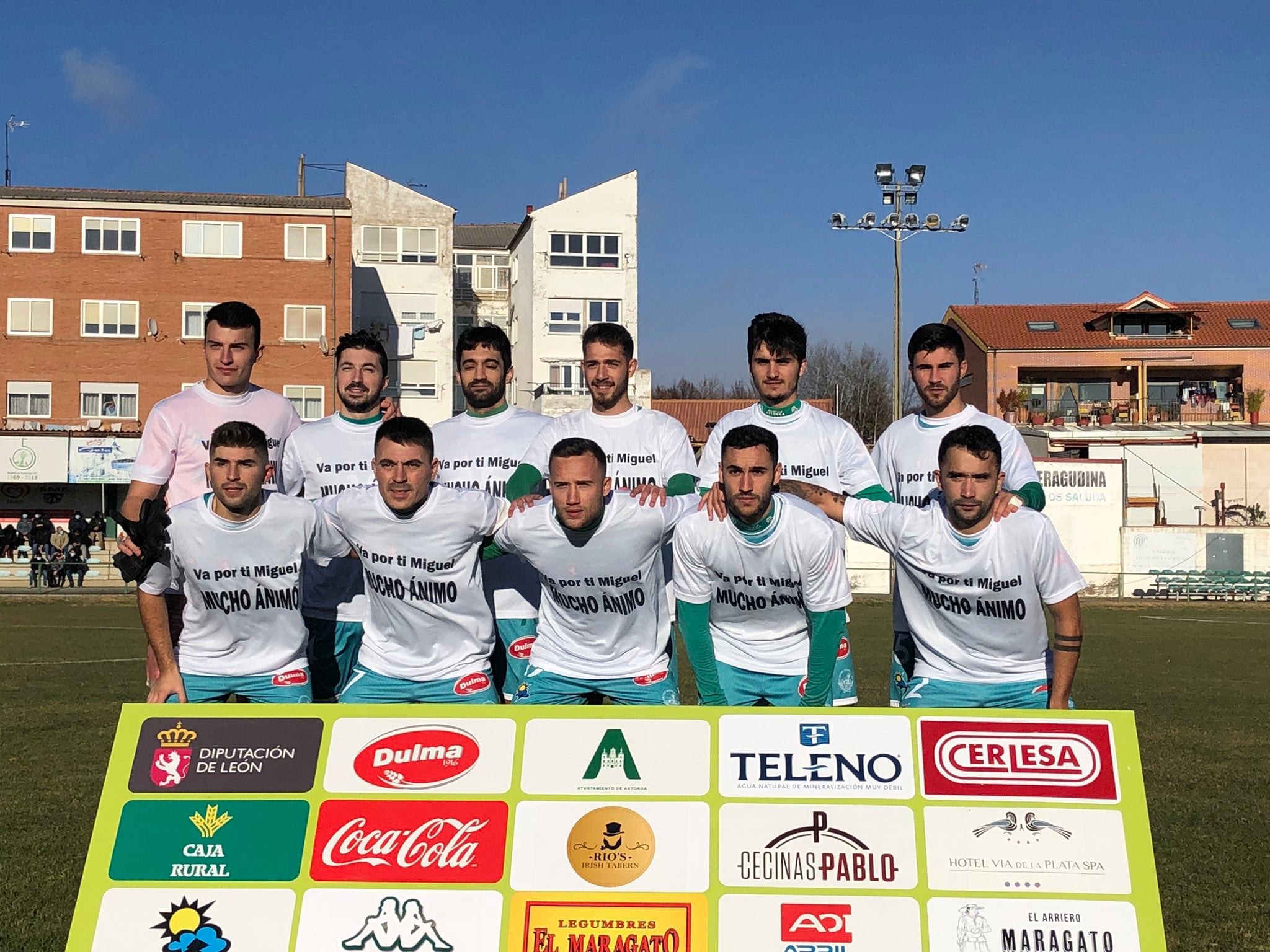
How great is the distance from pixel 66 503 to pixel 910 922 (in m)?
43.7

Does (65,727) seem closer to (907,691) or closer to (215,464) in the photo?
(215,464)

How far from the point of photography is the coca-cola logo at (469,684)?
6148 millimetres

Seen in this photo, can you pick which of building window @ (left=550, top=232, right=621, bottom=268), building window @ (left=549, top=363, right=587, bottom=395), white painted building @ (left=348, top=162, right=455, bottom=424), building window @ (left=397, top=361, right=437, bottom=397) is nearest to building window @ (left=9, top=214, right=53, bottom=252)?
white painted building @ (left=348, top=162, right=455, bottom=424)

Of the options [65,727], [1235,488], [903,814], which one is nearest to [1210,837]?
[903,814]

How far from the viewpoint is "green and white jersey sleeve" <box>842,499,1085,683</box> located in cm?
588

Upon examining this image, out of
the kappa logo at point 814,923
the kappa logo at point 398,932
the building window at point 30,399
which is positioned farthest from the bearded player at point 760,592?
the building window at point 30,399

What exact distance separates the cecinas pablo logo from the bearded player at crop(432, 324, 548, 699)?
8.95 feet

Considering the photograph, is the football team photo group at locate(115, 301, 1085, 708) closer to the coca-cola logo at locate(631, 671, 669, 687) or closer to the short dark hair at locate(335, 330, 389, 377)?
the coca-cola logo at locate(631, 671, 669, 687)

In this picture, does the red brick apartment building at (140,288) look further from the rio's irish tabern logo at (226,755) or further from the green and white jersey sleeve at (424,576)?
the rio's irish tabern logo at (226,755)

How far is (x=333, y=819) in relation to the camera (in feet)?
15.2

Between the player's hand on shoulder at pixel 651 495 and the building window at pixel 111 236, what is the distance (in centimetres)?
4470

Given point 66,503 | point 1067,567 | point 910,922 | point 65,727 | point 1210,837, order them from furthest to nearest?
point 66,503
point 65,727
point 1210,837
point 1067,567
point 910,922

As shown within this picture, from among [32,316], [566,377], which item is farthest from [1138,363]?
[32,316]

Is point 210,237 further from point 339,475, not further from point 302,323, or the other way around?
point 339,475
